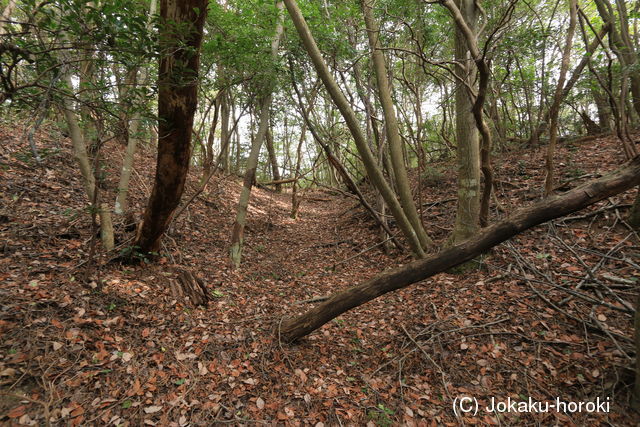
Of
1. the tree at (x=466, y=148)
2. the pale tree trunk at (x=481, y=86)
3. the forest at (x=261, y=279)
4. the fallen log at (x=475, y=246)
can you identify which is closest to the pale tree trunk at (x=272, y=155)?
the forest at (x=261, y=279)

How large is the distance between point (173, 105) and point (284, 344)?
3.36 metres

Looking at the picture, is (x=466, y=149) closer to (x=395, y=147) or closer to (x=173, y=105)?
(x=395, y=147)

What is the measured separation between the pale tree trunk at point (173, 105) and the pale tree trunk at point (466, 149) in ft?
13.9

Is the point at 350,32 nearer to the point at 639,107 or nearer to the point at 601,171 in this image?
the point at 601,171

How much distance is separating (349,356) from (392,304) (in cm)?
149

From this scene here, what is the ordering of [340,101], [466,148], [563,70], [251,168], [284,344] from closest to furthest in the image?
[284,344]
[340,101]
[563,70]
[466,148]
[251,168]

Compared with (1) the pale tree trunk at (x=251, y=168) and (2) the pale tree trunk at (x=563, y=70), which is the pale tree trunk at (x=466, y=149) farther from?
(1) the pale tree trunk at (x=251, y=168)

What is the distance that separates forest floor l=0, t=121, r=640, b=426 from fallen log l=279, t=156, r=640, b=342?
24.3 inches

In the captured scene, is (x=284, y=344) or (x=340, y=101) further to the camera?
(x=340, y=101)

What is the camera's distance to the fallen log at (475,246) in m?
2.88

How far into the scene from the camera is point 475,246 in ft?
10.5

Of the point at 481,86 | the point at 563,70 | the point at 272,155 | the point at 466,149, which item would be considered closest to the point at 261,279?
the point at 466,149

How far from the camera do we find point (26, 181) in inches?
213

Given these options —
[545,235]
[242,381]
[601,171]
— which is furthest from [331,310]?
[601,171]
